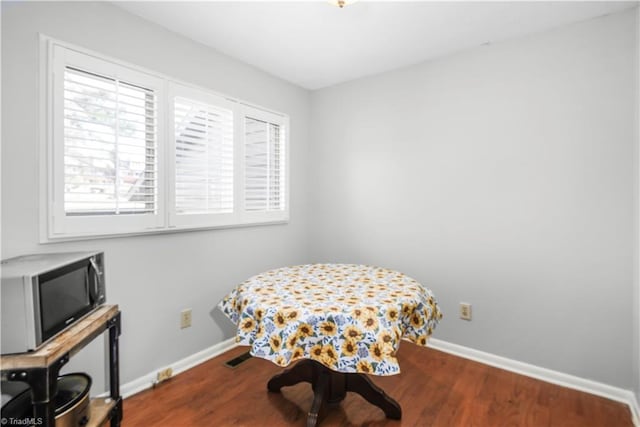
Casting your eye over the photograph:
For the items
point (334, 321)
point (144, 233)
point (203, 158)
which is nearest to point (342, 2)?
point (203, 158)

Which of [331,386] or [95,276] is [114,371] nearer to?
Answer: [95,276]

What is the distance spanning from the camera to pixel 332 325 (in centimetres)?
143

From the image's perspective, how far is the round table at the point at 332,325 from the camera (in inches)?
55.0

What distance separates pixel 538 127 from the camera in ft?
7.00

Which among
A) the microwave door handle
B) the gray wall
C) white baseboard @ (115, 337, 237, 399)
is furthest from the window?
the gray wall

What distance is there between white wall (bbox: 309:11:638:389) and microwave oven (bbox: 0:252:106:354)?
2.14 m

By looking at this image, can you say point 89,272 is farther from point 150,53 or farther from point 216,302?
point 150,53

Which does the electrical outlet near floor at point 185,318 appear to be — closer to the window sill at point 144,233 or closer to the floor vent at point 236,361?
the floor vent at point 236,361

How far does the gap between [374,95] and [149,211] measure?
2.09 meters

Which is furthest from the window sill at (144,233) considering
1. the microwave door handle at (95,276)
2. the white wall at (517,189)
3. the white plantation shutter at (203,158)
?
the white wall at (517,189)

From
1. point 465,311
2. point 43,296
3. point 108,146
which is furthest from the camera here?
point 465,311

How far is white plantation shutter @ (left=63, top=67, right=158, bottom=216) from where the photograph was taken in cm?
170

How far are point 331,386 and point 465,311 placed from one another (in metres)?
1.26

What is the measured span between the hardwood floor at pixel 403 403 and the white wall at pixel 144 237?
31 centimetres
